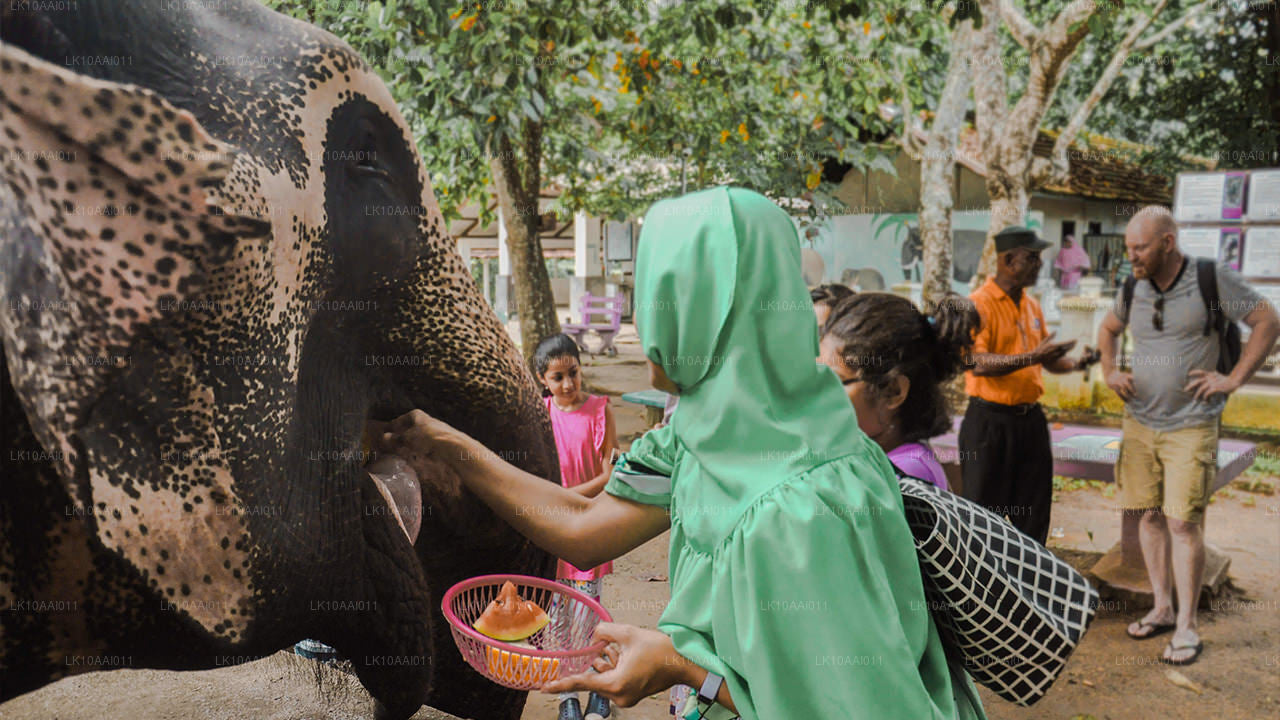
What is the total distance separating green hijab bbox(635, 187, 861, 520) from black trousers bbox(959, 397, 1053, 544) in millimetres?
3370

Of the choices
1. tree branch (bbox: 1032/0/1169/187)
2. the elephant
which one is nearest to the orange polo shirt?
the elephant

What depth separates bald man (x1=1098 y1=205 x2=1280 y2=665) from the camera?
4234 mm

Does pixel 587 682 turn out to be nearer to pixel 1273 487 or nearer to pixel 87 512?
pixel 87 512

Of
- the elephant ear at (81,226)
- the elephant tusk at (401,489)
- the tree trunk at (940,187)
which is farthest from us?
the tree trunk at (940,187)

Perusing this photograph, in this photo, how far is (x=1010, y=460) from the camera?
14.9ft

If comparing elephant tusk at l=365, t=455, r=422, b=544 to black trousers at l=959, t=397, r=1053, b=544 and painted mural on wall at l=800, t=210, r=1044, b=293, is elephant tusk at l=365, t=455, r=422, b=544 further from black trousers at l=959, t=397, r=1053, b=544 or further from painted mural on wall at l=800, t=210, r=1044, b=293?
painted mural on wall at l=800, t=210, r=1044, b=293

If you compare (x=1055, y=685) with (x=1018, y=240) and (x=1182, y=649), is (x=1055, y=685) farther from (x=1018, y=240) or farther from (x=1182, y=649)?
(x=1018, y=240)

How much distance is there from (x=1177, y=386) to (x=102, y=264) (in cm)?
434

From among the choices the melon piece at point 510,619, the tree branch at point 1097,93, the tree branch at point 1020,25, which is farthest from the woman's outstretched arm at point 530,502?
the tree branch at point 1097,93

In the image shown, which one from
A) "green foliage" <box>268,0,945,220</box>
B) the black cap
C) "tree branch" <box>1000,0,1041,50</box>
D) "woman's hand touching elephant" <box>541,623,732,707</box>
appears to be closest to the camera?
"woman's hand touching elephant" <box>541,623,732,707</box>

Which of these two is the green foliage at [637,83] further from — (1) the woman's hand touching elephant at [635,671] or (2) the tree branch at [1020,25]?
(1) the woman's hand touching elephant at [635,671]

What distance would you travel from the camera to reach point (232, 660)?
4.73 feet

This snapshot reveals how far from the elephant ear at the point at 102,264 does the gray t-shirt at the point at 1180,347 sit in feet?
13.8

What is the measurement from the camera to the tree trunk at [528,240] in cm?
761
